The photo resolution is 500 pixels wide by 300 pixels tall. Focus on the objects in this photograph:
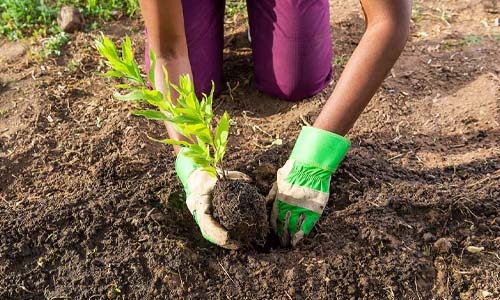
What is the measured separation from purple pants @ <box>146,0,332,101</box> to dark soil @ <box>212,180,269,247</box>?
1.07 meters

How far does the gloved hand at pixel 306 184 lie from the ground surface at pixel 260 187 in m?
0.07

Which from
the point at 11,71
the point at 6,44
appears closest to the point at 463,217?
the point at 11,71

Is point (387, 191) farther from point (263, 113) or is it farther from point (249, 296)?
point (263, 113)

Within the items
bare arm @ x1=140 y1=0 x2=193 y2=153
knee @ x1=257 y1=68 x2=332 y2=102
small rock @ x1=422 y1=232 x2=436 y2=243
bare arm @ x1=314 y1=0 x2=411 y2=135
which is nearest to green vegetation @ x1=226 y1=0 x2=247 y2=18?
knee @ x1=257 y1=68 x2=332 y2=102

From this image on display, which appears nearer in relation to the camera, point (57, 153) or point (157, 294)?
point (157, 294)

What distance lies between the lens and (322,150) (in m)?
2.20

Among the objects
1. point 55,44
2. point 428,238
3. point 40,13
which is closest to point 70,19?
point 55,44

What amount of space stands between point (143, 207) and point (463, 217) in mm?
1165

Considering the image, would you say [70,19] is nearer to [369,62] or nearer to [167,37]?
[167,37]

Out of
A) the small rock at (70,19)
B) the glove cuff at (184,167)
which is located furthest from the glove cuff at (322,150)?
the small rock at (70,19)

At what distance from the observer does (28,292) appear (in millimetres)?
2100

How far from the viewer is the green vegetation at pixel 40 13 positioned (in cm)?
351

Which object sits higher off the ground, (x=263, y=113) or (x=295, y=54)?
(x=295, y=54)

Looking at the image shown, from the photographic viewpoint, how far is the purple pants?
2.96 meters
